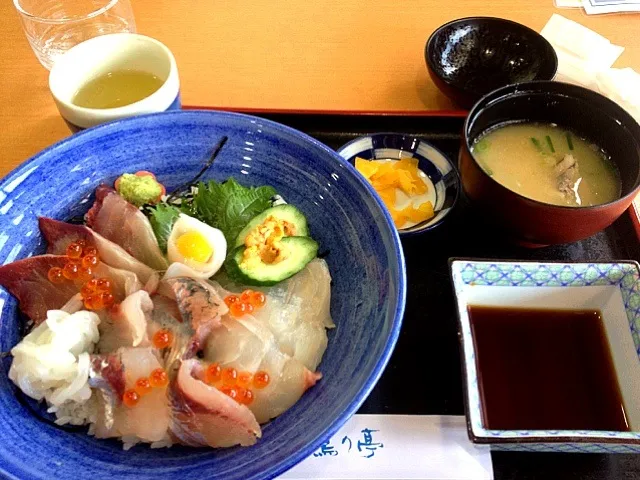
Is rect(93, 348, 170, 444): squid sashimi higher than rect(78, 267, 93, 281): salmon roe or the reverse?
the reverse

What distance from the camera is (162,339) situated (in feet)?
3.47

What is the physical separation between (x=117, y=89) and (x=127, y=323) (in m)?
0.73

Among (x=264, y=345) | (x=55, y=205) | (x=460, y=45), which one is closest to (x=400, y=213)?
(x=264, y=345)

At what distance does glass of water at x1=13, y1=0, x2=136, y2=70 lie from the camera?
5.62ft

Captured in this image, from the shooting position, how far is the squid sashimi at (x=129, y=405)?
3.30 ft

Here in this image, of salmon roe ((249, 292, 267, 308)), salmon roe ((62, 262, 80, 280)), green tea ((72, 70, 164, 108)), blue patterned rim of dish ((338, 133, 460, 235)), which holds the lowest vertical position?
blue patterned rim of dish ((338, 133, 460, 235))

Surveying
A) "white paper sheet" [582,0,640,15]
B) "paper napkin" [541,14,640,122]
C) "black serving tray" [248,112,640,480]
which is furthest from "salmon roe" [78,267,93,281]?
"white paper sheet" [582,0,640,15]

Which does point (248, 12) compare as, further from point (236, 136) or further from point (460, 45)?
point (236, 136)

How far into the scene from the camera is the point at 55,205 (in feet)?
4.23

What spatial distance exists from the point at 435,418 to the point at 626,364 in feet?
1.35

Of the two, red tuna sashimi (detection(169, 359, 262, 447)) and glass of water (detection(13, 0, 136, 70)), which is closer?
red tuna sashimi (detection(169, 359, 262, 447))

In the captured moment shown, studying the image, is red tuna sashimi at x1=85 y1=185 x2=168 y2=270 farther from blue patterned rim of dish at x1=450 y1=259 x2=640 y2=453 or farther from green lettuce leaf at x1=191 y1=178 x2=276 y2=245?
blue patterned rim of dish at x1=450 y1=259 x2=640 y2=453

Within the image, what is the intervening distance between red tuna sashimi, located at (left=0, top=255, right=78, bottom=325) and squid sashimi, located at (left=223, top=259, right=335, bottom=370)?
1.11 ft

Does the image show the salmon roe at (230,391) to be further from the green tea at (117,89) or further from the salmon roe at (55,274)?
the green tea at (117,89)
